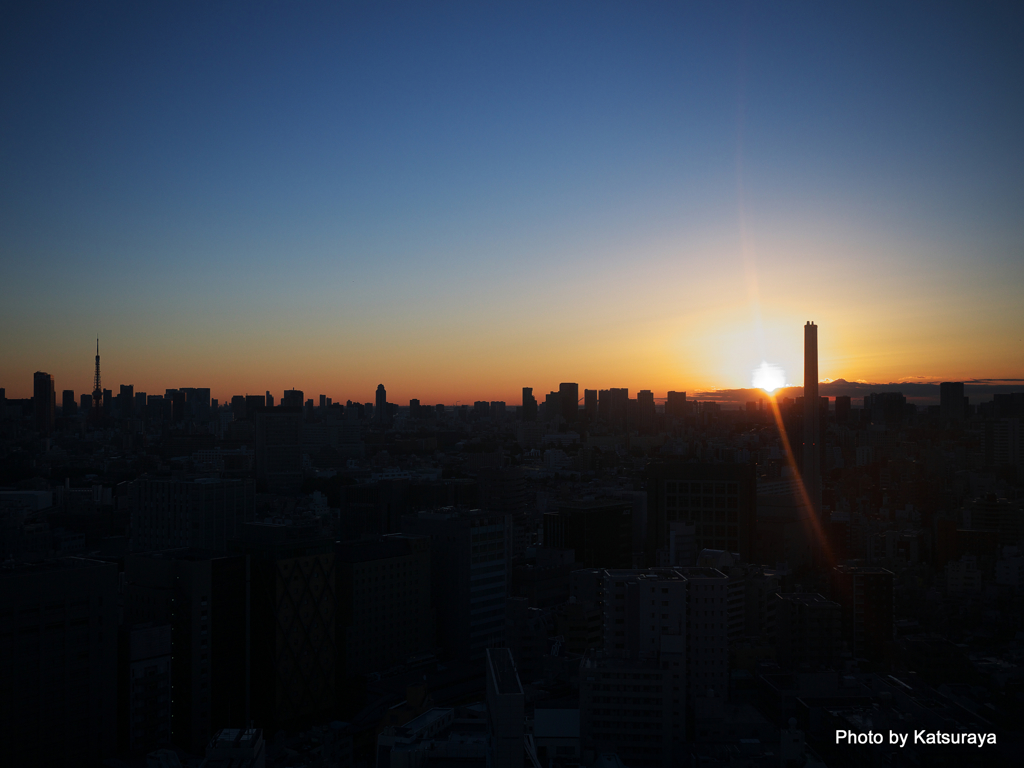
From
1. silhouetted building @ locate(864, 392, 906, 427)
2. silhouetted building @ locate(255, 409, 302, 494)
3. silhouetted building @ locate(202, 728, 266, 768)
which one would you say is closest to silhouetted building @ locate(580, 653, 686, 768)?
silhouetted building @ locate(202, 728, 266, 768)

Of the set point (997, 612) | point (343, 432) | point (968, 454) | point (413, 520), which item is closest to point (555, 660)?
point (413, 520)

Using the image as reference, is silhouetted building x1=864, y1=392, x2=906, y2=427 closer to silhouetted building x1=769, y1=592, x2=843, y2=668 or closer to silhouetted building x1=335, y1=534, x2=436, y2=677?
silhouetted building x1=769, y1=592, x2=843, y2=668

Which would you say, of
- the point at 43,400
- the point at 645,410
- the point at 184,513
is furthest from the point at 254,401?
the point at 184,513

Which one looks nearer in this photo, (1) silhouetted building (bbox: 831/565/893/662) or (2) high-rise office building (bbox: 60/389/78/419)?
(1) silhouetted building (bbox: 831/565/893/662)

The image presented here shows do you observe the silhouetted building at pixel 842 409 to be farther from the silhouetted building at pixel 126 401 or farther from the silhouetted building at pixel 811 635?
the silhouetted building at pixel 126 401

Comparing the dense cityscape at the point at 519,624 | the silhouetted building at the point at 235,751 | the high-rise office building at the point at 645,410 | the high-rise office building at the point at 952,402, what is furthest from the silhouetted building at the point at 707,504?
the high-rise office building at the point at 645,410

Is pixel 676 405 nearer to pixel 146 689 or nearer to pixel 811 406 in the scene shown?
pixel 811 406
